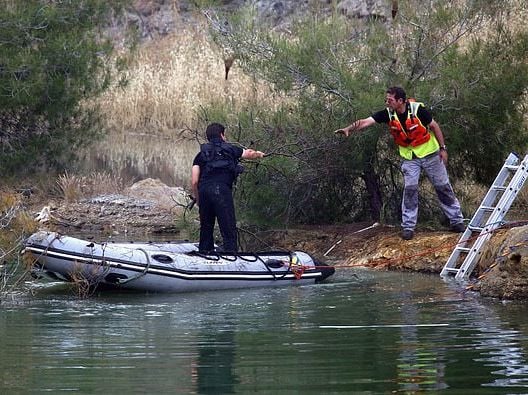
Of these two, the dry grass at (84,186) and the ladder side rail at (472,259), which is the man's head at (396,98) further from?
the dry grass at (84,186)

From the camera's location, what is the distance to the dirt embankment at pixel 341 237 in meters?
14.2

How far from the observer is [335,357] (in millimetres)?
10648

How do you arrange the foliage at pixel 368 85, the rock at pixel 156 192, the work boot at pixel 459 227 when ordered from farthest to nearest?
the rock at pixel 156 192 < the foliage at pixel 368 85 < the work boot at pixel 459 227

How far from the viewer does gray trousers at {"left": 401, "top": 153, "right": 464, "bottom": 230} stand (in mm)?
16594

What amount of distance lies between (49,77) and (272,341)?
42.4ft

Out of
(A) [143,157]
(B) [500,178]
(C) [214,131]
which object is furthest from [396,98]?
(A) [143,157]

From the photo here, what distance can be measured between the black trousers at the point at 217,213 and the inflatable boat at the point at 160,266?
193 mm

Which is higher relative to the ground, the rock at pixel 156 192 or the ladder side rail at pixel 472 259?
the rock at pixel 156 192

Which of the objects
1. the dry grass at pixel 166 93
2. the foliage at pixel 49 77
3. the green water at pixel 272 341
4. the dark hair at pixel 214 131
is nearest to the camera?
the green water at pixel 272 341

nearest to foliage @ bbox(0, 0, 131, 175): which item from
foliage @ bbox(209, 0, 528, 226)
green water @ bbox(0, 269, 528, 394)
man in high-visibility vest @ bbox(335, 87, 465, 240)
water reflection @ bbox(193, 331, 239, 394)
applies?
foliage @ bbox(209, 0, 528, 226)

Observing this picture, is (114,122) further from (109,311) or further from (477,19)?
(109,311)

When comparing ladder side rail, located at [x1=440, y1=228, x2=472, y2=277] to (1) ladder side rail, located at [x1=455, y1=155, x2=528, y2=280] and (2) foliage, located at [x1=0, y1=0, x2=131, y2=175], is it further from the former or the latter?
(2) foliage, located at [x1=0, y1=0, x2=131, y2=175]

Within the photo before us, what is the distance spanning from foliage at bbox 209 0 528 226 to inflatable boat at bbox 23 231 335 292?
2103 mm

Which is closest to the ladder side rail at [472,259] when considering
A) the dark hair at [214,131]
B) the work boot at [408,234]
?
the work boot at [408,234]
